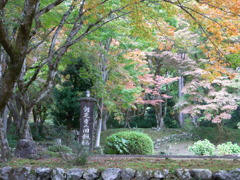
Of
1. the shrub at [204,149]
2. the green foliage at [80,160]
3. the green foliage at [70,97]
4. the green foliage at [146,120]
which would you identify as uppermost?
the green foliage at [70,97]

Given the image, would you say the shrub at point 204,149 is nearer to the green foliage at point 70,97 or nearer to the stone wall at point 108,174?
the stone wall at point 108,174

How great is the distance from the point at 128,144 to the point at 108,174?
12.0 feet

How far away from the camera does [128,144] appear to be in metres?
8.17

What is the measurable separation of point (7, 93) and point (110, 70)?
23.0 feet

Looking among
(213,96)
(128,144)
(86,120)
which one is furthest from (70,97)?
(213,96)

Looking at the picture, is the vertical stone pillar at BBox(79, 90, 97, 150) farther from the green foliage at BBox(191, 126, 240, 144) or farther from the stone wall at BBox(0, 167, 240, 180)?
the green foliage at BBox(191, 126, 240, 144)

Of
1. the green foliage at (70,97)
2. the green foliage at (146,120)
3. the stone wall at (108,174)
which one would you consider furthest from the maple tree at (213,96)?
the stone wall at (108,174)

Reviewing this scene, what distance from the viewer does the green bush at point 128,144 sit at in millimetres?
8076

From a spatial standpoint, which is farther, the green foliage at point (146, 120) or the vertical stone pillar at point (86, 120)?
the green foliage at point (146, 120)

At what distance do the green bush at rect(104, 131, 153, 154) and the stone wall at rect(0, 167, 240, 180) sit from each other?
344 centimetres

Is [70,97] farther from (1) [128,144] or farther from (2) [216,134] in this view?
(2) [216,134]

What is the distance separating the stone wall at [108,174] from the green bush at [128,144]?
3.44 metres

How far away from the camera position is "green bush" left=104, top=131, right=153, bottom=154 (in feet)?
26.5

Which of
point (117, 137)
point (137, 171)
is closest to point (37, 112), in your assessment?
point (117, 137)
